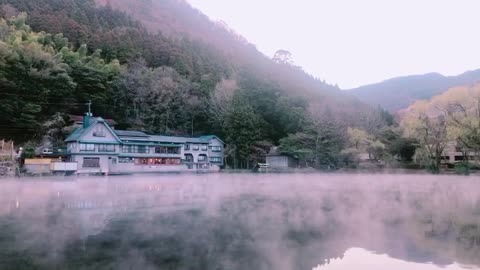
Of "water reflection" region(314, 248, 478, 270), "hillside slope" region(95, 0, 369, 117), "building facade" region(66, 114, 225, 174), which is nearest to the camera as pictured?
"water reflection" region(314, 248, 478, 270)

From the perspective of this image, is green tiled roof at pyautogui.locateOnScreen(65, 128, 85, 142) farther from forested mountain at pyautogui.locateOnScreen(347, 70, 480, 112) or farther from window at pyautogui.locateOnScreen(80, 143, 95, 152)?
forested mountain at pyautogui.locateOnScreen(347, 70, 480, 112)

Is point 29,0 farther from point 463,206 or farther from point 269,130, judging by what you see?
point 463,206

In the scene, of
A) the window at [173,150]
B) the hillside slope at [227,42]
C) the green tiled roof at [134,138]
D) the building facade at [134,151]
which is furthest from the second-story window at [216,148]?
the hillside slope at [227,42]

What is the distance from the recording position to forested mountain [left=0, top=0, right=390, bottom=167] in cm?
3344

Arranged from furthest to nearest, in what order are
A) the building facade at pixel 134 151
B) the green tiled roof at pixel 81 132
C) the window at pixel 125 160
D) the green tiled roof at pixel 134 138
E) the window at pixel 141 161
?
the window at pixel 141 161, the window at pixel 125 160, the green tiled roof at pixel 134 138, the building facade at pixel 134 151, the green tiled roof at pixel 81 132

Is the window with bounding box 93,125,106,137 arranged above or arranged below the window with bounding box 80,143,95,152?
above

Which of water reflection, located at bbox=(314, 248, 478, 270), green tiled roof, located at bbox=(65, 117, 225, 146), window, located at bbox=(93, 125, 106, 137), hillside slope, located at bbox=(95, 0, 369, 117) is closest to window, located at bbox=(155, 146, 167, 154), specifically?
green tiled roof, located at bbox=(65, 117, 225, 146)

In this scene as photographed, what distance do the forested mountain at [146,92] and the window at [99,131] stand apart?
14.9 feet

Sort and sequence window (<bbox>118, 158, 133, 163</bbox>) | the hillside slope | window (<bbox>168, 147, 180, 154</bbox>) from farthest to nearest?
the hillside slope → window (<bbox>168, 147, 180, 154</bbox>) → window (<bbox>118, 158, 133, 163</bbox>)

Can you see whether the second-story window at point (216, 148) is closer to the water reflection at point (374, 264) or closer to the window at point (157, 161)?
the window at point (157, 161)

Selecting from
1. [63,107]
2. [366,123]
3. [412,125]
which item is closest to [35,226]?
[412,125]

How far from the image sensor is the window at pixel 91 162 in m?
30.1

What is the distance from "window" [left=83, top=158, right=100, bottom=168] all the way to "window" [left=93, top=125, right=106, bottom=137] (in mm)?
1983

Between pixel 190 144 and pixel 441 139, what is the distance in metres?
22.0
